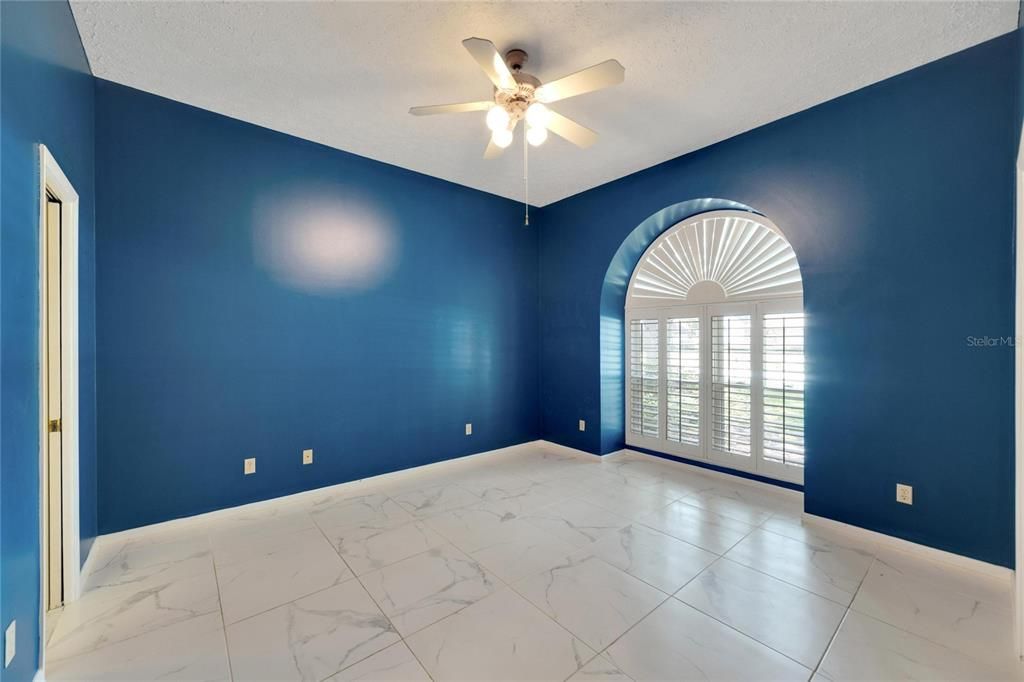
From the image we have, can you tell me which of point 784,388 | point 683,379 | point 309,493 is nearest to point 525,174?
point 683,379

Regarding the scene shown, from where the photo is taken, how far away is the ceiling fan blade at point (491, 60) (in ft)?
6.04

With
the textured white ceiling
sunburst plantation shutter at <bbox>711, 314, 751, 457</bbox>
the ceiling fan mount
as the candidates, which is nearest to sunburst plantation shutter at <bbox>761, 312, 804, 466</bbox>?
sunburst plantation shutter at <bbox>711, 314, 751, 457</bbox>

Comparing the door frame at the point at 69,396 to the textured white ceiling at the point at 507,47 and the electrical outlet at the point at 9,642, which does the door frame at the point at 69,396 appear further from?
the textured white ceiling at the point at 507,47

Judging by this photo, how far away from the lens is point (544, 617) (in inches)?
75.0

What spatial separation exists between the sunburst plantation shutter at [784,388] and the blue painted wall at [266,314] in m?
2.60

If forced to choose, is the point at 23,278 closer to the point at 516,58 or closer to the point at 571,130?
the point at 516,58

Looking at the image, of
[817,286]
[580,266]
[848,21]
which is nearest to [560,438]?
[580,266]

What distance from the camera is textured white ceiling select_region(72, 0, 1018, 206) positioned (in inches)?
81.8

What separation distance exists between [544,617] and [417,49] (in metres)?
2.94

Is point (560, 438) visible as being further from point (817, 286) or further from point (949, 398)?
point (949, 398)

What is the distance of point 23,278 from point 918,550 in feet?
14.6

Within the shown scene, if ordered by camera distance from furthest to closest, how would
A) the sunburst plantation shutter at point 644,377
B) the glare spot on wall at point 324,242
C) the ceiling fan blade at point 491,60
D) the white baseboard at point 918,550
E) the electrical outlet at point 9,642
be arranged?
the sunburst plantation shutter at point 644,377, the glare spot on wall at point 324,242, the white baseboard at point 918,550, the ceiling fan blade at point 491,60, the electrical outlet at point 9,642

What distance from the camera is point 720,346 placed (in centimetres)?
383

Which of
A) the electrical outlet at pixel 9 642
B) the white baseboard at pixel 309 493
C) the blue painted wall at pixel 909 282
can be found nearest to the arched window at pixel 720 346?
the blue painted wall at pixel 909 282
